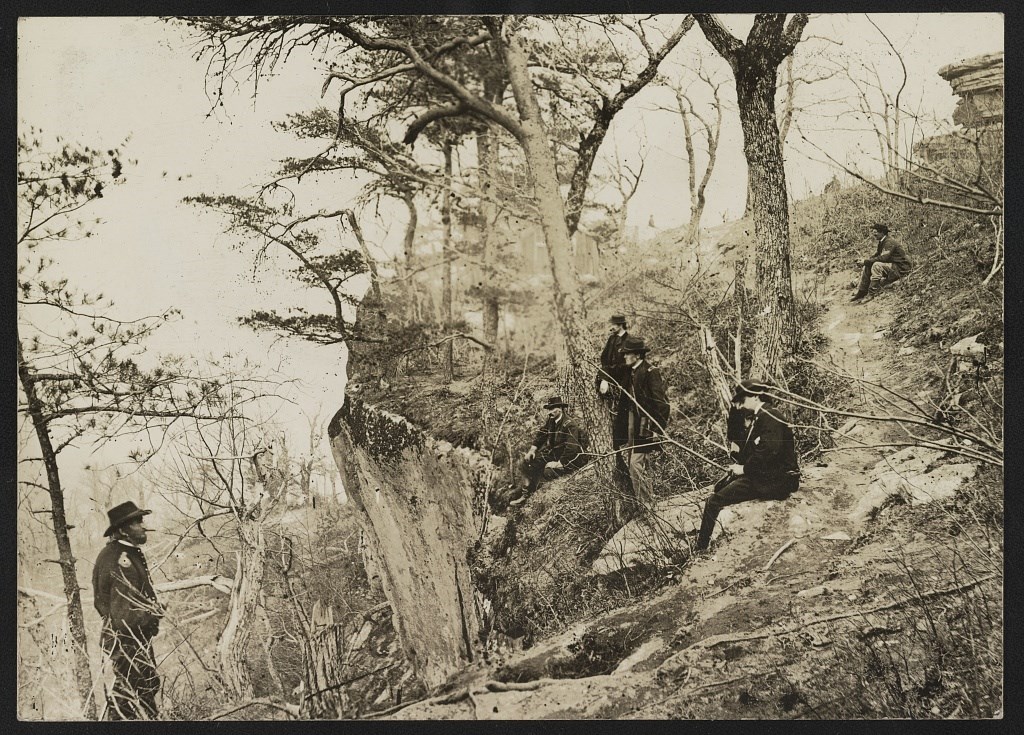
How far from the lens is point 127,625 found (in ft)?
15.1

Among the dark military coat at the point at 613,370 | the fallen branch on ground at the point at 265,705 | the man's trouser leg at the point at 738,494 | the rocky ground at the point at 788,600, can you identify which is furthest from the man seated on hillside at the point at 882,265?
the fallen branch on ground at the point at 265,705

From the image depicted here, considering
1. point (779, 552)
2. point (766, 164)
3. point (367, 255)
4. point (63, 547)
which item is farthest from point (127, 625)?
point (766, 164)

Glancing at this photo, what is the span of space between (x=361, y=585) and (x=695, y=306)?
8.97ft

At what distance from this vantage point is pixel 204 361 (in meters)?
4.70

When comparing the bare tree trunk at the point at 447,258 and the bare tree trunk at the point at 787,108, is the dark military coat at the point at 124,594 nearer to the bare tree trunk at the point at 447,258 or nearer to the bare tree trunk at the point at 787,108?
the bare tree trunk at the point at 447,258

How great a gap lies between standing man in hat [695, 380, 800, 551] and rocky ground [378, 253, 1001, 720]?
69 mm

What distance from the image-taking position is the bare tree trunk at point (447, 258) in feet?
15.5

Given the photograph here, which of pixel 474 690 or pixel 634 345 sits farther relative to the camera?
pixel 634 345

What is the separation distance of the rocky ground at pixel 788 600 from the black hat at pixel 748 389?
508 mm

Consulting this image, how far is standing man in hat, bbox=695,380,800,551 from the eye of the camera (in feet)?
15.1

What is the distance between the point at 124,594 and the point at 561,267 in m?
3.37

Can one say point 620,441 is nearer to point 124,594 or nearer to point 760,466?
point 760,466

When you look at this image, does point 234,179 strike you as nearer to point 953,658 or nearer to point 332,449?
point 332,449

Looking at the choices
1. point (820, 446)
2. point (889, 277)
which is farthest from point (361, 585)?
point (889, 277)
